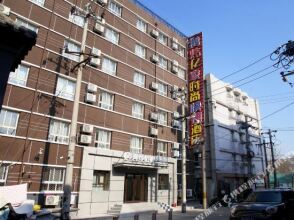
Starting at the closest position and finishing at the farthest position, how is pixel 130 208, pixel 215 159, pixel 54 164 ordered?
1. pixel 54 164
2. pixel 130 208
3. pixel 215 159

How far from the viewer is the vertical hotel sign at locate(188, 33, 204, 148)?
27.1 m

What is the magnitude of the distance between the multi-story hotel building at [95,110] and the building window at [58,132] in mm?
69

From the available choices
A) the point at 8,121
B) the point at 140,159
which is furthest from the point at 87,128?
the point at 8,121

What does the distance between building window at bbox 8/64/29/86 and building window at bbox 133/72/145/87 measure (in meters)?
10.6

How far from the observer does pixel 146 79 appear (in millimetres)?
26922

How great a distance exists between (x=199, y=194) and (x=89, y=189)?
644 inches

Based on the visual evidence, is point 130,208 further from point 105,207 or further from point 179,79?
point 179,79

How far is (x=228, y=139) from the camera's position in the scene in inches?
1527

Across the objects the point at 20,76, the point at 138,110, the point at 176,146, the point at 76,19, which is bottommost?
the point at 176,146

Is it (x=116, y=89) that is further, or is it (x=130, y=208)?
(x=116, y=89)

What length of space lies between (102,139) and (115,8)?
12755mm

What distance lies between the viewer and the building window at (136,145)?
23.8m

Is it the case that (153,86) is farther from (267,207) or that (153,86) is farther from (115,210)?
(267,207)

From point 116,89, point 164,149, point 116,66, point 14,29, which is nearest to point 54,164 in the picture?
point 116,89
